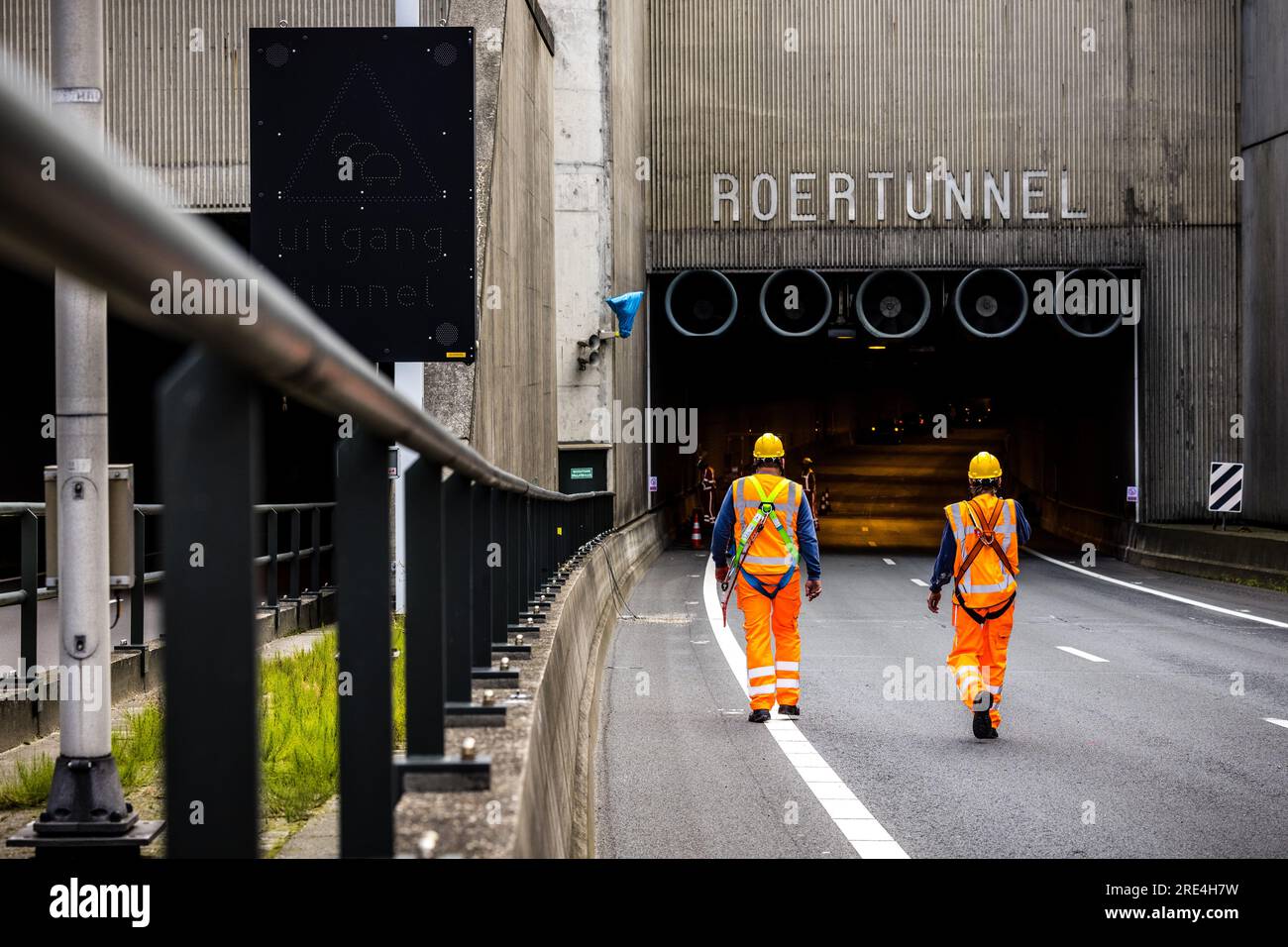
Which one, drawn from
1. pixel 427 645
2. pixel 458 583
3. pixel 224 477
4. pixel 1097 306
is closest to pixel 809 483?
pixel 1097 306

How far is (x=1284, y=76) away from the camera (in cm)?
3152

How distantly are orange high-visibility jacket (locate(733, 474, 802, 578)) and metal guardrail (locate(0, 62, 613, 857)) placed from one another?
8.11 m

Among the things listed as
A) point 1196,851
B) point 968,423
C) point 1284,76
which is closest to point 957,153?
point 1284,76

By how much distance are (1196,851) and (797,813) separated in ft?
6.69

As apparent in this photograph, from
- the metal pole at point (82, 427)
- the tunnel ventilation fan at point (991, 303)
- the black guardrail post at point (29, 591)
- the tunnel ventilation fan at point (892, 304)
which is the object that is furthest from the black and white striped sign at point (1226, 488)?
the metal pole at point (82, 427)

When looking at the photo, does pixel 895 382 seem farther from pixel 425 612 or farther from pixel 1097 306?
pixel 425 612

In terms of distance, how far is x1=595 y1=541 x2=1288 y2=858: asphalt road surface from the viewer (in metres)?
7.69

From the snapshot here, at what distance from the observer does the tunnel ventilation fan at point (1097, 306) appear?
34.8 m

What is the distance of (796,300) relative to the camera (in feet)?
115

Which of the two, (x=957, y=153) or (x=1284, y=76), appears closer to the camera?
(x=1284, y=76)

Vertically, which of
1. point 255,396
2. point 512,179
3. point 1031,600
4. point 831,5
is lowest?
point 1031,600
